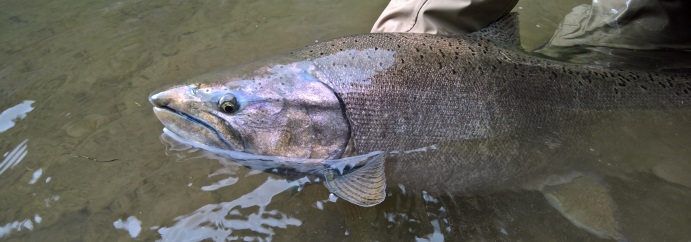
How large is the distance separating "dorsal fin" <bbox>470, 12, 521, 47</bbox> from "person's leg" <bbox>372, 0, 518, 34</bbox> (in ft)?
0.34

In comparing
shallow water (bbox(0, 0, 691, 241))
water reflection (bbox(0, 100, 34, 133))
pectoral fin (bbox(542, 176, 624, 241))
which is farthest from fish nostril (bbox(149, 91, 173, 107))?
pectoral fin (bbox(542, 176, 624, 241))

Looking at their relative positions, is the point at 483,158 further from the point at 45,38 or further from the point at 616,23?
the point at 45,38

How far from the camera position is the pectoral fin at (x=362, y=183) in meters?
2.33

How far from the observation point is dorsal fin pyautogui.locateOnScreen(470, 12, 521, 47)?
284 cm

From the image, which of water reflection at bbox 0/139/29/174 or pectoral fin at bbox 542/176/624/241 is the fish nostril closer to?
water reflection at bbox 0/139/29/174

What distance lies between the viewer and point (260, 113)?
2.29 metres

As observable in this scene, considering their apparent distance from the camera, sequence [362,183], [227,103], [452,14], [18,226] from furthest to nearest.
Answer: [452,14] → [18,226] → [362,183] → [227,103]

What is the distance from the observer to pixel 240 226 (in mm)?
2484

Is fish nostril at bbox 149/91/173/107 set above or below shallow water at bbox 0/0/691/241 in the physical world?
above

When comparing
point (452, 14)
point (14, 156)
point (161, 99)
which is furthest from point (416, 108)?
point (14, 156)

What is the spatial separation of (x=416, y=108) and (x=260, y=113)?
30.9 inches

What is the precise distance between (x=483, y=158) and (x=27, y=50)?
12.4ft

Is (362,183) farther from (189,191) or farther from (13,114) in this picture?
(13,114)

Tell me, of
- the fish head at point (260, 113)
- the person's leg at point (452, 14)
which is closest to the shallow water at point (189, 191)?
the fish head at point (260, 113)
